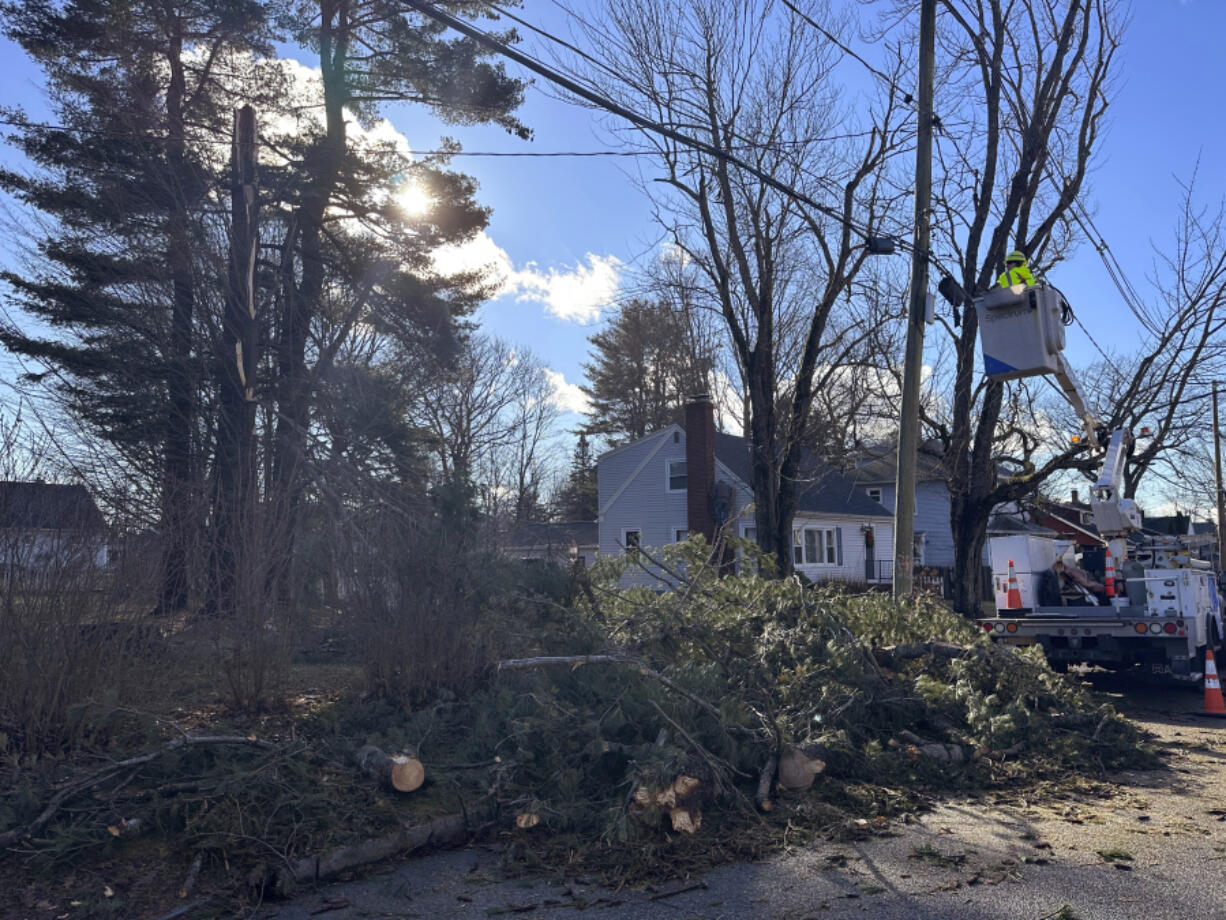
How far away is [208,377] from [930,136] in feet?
33.9

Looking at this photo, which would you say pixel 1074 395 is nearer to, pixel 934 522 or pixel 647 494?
pixel 647 494

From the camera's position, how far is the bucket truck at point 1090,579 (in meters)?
10.5

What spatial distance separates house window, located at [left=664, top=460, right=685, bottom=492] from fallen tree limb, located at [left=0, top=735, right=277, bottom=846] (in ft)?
89.1

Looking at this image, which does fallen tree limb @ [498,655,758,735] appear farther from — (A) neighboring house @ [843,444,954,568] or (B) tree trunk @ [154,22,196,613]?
(A) neighboring house @ [843,444,954,568]

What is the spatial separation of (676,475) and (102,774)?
1102 inches

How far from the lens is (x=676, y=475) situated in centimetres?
3294

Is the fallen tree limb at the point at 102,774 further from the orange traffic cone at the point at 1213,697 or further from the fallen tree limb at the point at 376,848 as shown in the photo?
the orange traffic cone at the point at 1213,697

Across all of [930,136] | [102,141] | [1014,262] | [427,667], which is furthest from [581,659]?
[102,141]

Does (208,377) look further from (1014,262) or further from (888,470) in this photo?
(888,470)

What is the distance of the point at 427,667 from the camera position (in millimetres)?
7602

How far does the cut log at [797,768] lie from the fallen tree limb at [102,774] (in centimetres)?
340

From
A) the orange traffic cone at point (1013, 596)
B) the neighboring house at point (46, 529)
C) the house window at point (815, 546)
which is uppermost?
the house window at point (815, 546)

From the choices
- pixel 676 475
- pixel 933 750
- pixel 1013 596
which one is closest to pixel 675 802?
pixel 933 750

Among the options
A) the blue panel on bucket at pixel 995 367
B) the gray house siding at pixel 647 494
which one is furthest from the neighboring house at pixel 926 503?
the blue panel on bucket at pixel 995 367
